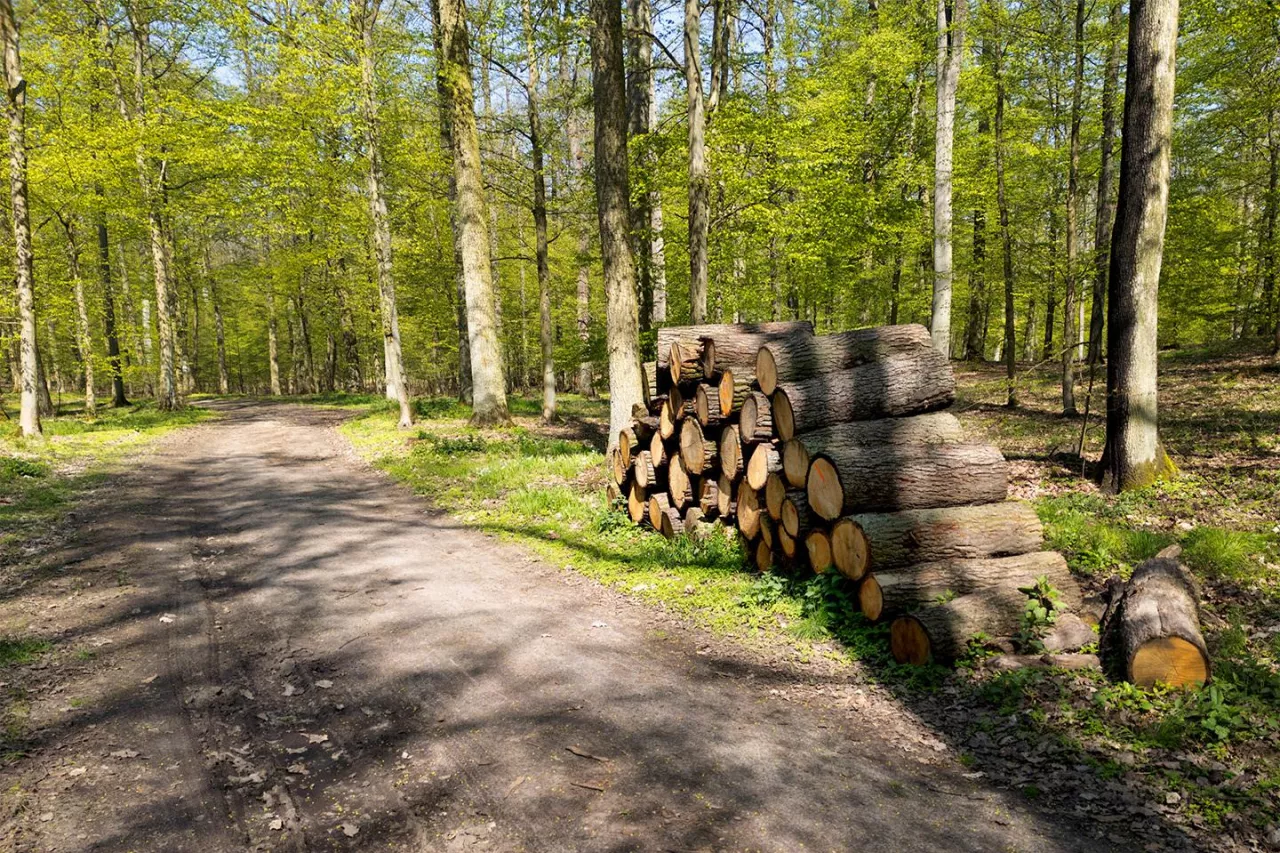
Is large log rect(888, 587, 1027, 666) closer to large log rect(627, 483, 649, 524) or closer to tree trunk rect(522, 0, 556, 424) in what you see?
large log rect(627, 483, 649, 524)

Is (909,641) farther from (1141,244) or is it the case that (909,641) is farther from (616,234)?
(616,234)

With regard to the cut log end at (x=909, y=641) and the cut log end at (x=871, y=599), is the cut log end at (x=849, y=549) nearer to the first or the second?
the cut log end at (x=871, y=599)

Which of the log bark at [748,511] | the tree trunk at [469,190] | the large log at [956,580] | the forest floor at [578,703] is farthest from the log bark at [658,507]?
the tree trunk at [469,190]

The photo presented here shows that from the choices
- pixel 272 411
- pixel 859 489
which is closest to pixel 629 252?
pixel 859 489

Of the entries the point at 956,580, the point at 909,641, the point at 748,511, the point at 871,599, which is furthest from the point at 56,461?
the point at 956,580

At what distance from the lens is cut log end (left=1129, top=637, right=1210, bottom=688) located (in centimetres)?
426

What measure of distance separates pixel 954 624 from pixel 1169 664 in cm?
134

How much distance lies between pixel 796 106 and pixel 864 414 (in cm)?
1472

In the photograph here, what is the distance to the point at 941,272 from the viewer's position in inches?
551

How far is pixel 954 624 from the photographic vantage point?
484 centimetres

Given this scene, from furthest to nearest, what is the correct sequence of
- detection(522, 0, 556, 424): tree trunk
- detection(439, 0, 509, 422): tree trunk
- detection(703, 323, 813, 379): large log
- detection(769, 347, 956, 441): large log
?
detection(522, 0, 556, 424): tree trunk
detection(439, 0, 509, 422): tree trunk
detection(703, 323, 813, 379): large log
detection(769, 347, 956, 441): large log

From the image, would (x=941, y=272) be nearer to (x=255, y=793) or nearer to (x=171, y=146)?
(x=255, y=793)

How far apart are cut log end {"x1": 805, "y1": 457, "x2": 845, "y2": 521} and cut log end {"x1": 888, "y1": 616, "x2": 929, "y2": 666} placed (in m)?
1.06

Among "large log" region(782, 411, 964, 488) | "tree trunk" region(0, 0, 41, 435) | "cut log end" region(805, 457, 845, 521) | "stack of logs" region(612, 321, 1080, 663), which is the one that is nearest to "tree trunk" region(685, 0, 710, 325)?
"stack of logs" region(612, 321, 1080, 663)
